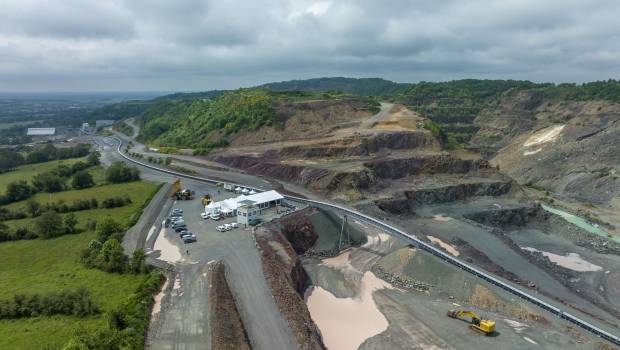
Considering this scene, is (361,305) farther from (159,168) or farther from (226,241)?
(159,168)

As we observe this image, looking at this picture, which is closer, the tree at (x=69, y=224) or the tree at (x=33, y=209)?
the tree at (x=69, y=224)

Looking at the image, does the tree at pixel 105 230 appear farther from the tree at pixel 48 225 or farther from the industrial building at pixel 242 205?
the industrial building at pixel 242 205

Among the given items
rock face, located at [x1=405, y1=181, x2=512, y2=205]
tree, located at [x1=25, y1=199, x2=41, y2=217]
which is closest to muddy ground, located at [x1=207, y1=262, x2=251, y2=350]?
tree, located at [x1=25, y1=199, x2=41, y2=217]

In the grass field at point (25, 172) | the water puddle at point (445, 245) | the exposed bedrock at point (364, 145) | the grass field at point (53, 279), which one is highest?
the exposed bedrock at point (364, 145)

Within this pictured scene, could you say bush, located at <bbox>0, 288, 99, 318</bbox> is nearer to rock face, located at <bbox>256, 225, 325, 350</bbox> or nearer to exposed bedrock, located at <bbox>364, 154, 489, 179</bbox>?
rock face, located at <bbox>256, 225, 325, 350</bbox>

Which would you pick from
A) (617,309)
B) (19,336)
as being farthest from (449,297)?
(19,336)

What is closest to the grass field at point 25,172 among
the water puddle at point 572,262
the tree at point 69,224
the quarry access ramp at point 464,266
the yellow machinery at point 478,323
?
the tree at point 69,224
